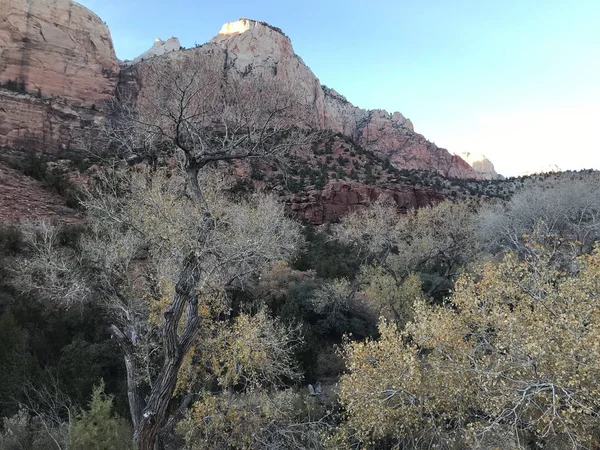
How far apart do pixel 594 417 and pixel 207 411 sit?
22.4 feet

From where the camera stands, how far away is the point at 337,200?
41594 millimetres

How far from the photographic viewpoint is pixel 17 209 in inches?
837

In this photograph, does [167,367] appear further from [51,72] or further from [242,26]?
[242,26]

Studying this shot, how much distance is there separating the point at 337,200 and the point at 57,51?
47856mm

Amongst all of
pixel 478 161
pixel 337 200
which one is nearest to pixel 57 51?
pixel 337 200

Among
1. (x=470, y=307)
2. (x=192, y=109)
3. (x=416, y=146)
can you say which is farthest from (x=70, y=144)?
(x=416, y=146)

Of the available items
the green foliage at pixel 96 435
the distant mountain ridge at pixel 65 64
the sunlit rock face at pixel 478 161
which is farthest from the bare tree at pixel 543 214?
the sunlit rock face at pixel 478 161

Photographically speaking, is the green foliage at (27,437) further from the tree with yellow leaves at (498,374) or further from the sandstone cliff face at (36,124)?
the sandstone cliff face at (36,124)

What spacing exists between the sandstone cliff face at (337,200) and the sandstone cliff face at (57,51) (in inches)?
1438

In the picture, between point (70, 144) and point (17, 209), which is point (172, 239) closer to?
point (17, 209)

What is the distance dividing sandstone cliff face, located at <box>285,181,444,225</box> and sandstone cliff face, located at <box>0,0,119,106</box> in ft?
120

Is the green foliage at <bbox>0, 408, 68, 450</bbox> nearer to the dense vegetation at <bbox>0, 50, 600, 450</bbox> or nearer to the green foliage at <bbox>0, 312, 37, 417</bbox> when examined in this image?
the dense vegetation at <bbox>0, 50, 600, 450</bbox>

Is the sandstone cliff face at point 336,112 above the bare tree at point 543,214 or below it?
above

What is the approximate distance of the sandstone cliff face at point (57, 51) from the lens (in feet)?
163
